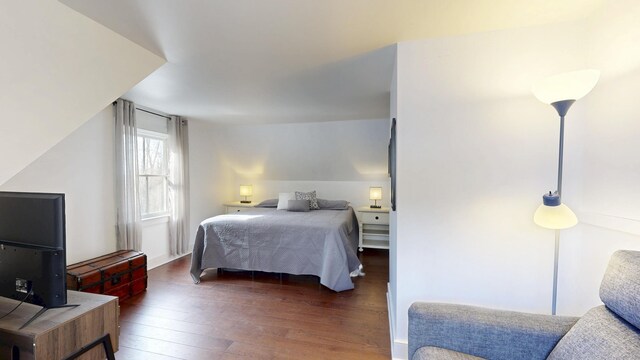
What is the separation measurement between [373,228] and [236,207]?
259cm

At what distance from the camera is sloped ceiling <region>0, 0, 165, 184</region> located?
116 cm

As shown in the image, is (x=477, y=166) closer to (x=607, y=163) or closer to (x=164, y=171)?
(x=607, y=163)

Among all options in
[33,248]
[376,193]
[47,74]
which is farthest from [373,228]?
[47,74]

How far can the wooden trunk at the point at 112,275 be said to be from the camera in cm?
245

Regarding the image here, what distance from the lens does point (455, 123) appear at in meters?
1.73

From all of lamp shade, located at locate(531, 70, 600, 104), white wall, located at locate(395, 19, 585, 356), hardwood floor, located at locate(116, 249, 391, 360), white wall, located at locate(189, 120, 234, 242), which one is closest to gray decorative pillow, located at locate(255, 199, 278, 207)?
white wall, located at locate(189, 120, 234, 242)

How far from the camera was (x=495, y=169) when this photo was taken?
1.69 metres

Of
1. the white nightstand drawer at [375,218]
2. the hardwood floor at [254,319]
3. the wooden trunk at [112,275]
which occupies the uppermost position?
the white nightstand drawer at [375,218]

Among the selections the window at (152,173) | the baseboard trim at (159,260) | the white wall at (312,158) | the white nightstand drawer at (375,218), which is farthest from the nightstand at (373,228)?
the window at (152,173)

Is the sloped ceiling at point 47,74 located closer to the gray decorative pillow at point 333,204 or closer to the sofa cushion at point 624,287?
the sofa cushion at point 624,287

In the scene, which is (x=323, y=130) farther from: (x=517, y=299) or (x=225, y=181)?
(x=517, y=299)

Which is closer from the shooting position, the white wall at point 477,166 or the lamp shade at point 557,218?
the lamp shade at point 557,218

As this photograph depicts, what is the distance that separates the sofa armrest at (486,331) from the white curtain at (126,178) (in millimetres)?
3393

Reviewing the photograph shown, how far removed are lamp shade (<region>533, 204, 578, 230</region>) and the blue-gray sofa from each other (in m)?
0.31
